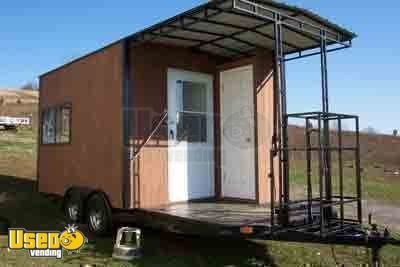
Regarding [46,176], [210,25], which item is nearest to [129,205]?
[210,25]

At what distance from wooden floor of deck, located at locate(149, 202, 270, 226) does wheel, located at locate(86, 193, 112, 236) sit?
3.14ft

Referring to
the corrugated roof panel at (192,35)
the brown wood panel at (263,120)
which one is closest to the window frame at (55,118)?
the corrugated roof panel at (192,35)

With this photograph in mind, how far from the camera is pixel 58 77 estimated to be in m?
8.41

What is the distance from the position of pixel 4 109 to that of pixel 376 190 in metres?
34.6

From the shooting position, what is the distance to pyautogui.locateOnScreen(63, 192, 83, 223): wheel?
717 centimetres

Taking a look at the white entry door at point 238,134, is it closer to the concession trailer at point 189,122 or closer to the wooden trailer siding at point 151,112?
the concession trailer at point 189,122

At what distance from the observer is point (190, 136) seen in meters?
7.21

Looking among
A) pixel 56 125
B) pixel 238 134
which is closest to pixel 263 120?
pixel 238 134

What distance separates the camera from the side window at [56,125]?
8.10 meters

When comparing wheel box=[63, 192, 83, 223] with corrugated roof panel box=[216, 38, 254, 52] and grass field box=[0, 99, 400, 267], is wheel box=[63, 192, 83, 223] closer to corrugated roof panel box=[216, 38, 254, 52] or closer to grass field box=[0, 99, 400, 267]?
grass field box=[0, 99, 400, 267]

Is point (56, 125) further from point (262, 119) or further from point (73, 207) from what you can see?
point (262, 119)

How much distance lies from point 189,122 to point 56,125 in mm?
3308

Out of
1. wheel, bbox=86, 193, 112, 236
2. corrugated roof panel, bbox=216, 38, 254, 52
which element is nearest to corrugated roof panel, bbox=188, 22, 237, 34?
corrugated roof panel, bbox=216, 38, 254, 52

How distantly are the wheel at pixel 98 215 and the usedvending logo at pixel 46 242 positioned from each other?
30 cm
